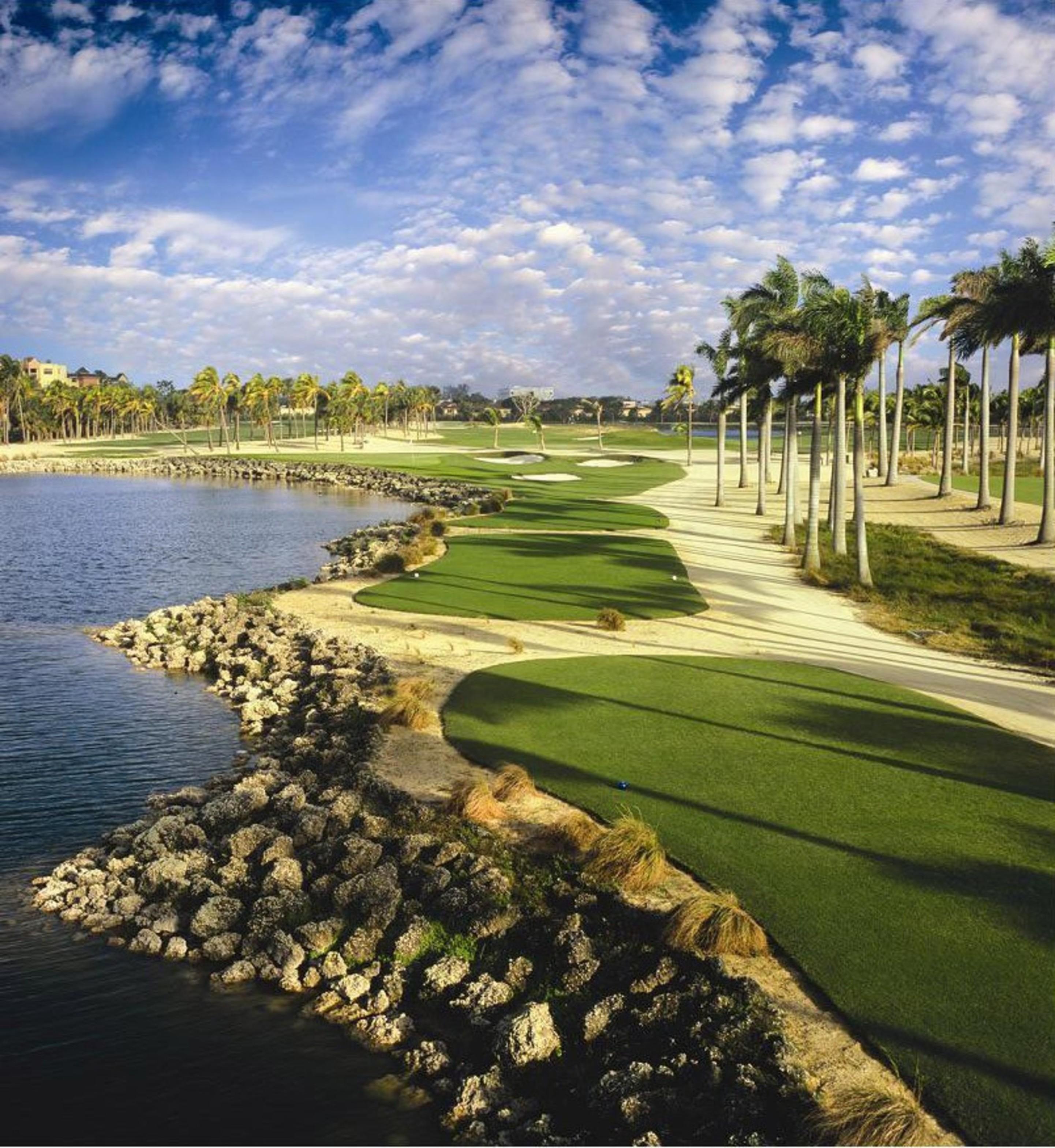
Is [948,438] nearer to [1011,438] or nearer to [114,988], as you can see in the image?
[1011,438]

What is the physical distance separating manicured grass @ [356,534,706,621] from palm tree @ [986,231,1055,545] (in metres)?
16.6

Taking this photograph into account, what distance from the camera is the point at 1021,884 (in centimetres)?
1177

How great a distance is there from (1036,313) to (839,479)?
979 centimetres

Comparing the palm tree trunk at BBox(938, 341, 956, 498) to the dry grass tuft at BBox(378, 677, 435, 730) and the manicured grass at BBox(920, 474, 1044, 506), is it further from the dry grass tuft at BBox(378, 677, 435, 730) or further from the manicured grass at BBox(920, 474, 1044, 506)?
the dry grass tuft at BBox(378, 677, 435, 730)

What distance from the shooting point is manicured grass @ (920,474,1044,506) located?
187 ft

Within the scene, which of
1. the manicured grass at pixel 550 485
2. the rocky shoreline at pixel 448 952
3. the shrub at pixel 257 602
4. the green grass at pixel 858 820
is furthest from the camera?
the manicured grass at pixel 550 485

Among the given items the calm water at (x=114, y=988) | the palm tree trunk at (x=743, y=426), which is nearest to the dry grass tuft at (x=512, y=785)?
the calm water at (x=114, y=988)

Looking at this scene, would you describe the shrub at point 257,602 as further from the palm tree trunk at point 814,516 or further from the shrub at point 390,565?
the palm tree trunk at point 814,516

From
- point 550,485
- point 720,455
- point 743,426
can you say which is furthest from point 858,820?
point 550,485

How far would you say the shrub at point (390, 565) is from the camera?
127 feet

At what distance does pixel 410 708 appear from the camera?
19.2m

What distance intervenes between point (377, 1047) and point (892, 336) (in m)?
33.1

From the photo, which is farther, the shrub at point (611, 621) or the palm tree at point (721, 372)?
the palm tree at point (721, 372)

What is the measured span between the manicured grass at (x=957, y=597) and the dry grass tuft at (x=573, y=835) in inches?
655
